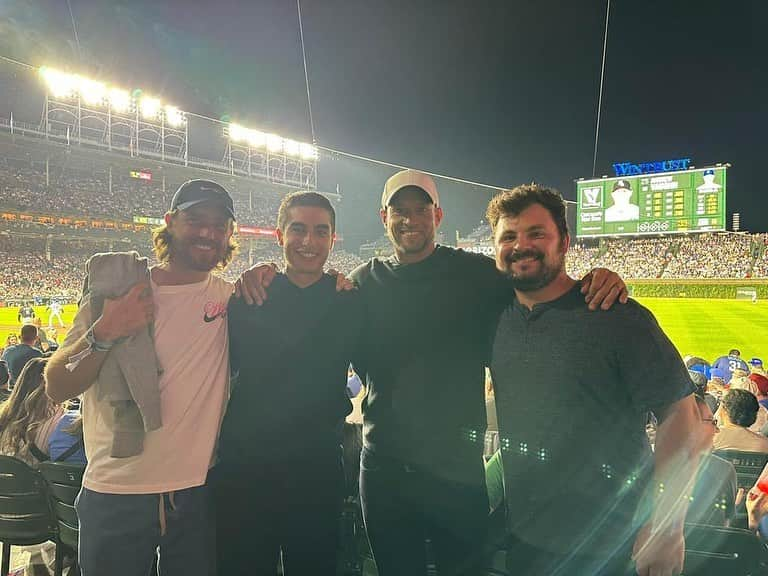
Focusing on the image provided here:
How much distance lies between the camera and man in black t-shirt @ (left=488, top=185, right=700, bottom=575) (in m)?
1.89

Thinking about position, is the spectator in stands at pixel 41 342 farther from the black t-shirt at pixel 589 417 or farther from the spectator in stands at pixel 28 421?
the black t-shirt at pixel 589 417

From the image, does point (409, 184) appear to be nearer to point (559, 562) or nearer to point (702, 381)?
point (559, 562)

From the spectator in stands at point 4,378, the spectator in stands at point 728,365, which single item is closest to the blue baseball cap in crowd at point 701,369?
the spectator in stands at point 728,365

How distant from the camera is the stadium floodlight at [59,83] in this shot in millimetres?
34812

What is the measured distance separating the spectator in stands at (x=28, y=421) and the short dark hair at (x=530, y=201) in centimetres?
344

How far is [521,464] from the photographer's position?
6.86 ft

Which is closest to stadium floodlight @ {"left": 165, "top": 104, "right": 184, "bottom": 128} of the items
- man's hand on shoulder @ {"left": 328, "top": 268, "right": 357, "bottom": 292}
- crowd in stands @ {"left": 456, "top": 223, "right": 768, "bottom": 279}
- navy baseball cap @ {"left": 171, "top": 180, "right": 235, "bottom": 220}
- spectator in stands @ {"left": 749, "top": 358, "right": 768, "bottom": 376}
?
crowd in stands @ {"left": 456, "top": 223, "right": 768, "bottom": 279}

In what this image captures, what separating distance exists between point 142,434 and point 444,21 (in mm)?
11475

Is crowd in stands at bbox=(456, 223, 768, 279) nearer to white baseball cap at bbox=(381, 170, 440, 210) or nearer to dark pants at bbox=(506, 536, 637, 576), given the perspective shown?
white baseball cap at bbox=(381, 170, 440, 210)

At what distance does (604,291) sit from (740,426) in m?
3.21

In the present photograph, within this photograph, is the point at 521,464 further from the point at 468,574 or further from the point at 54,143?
the point at 54,143

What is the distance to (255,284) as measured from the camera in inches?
94.7

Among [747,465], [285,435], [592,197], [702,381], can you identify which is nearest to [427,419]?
[285,435]

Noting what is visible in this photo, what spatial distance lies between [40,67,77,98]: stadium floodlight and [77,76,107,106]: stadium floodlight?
518mm
